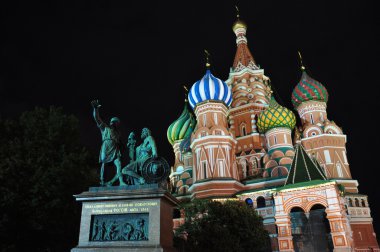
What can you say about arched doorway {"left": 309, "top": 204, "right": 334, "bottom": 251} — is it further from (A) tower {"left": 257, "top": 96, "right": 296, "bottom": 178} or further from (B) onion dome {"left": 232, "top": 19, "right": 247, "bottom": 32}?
(B) onion dome {"left": 232, "top": 19, "right": 247, "bottom": 32}

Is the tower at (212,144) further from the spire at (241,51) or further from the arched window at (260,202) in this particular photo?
the spire at (241,51)

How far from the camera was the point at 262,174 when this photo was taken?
106 feet

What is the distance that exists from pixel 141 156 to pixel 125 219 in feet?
7.34

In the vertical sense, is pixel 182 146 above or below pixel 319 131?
above

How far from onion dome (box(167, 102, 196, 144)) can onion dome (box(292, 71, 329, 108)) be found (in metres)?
14.1

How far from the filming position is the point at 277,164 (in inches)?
1206

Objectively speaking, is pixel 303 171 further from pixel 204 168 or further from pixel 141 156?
pixel 141 156

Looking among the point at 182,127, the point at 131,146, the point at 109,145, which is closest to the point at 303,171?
the point at 131,146

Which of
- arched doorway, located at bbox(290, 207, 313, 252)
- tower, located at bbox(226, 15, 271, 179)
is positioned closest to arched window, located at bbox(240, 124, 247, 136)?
tower, located at bbox(226, 15, 271, 179)

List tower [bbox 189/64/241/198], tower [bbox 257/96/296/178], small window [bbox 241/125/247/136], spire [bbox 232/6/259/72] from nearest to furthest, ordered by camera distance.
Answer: tower [bbox 189/64/241/198]
tower [bbox 257/96/296/178]
small window [bbox 241/125/247/136]
spire [bbox 232/6/259/72]

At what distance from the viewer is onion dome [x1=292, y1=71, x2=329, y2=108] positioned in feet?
119

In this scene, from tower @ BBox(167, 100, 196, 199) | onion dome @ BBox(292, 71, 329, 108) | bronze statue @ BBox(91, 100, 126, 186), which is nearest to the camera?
bronze statue @ BBox(91, 100, 126, 186)

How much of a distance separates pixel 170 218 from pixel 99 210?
88.0 inches

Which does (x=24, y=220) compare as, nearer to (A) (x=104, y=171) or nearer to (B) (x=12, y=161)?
(B) (x=12, y=161)
